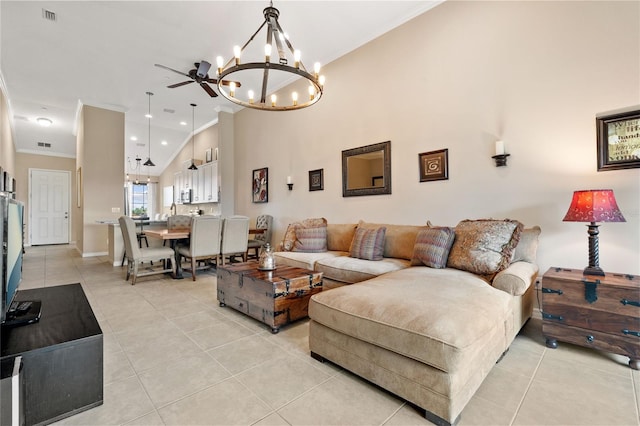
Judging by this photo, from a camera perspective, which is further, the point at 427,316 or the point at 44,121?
the point at 44,121

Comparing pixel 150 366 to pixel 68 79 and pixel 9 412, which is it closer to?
pixel 9 412

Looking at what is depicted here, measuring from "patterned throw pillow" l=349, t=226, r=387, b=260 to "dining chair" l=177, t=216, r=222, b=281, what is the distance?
220 centimetres

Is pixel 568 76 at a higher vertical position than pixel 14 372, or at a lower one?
higher

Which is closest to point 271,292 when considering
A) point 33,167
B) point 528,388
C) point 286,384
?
point 286,384

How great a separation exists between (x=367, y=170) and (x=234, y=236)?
7.61ft

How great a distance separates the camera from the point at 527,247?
2.52 m

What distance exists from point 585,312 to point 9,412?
3112mm

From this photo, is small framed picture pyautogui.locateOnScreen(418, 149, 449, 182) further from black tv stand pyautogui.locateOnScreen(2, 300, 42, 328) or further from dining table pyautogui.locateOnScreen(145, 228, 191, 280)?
black tv stand pyautogui.locateOnScreen(2, 300, 42, 328)

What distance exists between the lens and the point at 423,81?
11.4 feet

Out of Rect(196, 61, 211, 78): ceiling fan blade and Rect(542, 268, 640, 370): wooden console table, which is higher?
Rect(196, 61, 211, 78): ceiling fan blade

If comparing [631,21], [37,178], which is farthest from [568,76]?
[37,178]

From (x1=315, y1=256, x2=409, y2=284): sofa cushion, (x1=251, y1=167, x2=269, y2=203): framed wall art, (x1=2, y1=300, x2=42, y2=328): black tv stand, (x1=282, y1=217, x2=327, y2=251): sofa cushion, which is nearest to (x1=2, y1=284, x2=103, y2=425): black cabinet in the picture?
(x1=2, y1=300, x2=42, y2=328): black tv stand

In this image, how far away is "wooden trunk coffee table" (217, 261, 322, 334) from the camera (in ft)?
7.98

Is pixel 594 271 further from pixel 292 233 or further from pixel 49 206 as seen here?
pixel 49 206
